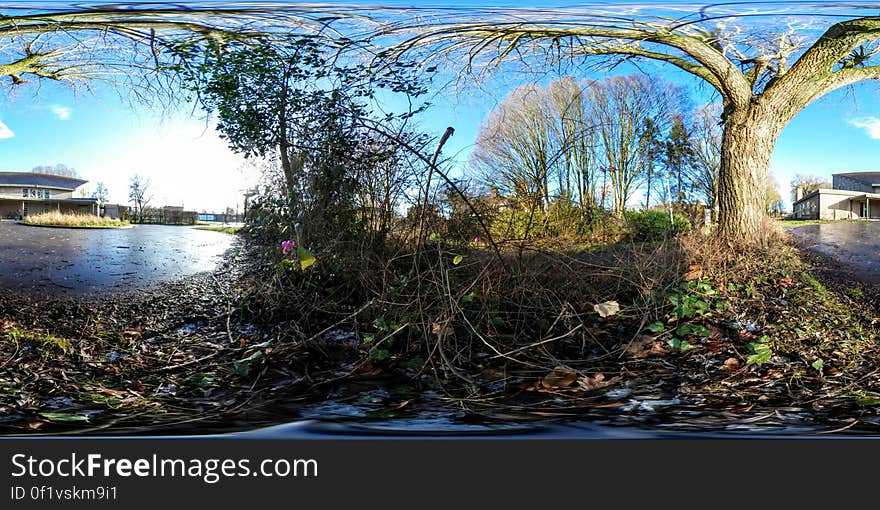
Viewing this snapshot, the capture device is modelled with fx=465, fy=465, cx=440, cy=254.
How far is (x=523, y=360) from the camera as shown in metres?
1.71

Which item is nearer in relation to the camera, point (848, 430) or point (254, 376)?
point (848, 430)

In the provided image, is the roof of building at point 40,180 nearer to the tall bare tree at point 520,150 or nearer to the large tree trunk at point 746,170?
the tall bare tree at point 520,150

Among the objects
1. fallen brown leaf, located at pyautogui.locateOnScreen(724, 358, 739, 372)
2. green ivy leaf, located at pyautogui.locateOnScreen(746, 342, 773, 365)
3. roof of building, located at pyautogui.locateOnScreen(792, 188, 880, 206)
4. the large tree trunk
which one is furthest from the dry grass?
roof of building, located at pyautogui.locateOnScreen(792, 188, 880, 206)

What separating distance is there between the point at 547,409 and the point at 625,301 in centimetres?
83

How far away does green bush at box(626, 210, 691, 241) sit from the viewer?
1.81m

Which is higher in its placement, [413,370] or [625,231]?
[625,231]

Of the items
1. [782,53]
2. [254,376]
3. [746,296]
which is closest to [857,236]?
[746,296]

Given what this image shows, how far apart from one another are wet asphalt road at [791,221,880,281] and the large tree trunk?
0.20 metres

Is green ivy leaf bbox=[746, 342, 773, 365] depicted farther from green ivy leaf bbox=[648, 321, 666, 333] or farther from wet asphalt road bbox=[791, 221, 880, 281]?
wet asphalt road bbox=[791, 221, 880, 281]

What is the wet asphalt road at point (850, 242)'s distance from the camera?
2.18 meters

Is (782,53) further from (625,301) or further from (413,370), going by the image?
(413,370)

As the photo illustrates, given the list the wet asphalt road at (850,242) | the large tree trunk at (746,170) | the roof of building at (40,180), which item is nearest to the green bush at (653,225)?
the large tree trunk at (746,170)

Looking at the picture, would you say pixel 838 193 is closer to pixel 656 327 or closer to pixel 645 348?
pixel 656 327

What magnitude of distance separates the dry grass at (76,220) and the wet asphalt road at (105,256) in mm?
24
